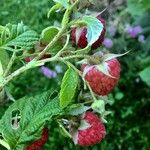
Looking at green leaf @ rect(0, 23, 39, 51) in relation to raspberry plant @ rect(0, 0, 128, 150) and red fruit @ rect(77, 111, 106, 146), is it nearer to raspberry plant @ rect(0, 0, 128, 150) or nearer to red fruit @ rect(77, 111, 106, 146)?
raspberry plant @ rect(0, 0, 128, 150)

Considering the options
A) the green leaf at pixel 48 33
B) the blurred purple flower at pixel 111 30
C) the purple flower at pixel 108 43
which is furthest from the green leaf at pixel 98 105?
the blurred purple flower at pixel 111 30

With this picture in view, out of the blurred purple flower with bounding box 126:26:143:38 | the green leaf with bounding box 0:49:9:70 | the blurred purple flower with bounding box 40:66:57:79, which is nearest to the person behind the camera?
the green leaf with bounding box 0:49:9:70

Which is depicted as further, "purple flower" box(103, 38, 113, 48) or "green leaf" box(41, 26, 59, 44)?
"purple flower" box(103, 38, 113, 48)

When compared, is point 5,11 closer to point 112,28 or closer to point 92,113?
point 112,28

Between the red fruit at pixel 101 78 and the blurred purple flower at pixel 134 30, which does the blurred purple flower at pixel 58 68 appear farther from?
the red fruit at pixel 101 78

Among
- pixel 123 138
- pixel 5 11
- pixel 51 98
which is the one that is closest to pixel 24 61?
pixel 51 98

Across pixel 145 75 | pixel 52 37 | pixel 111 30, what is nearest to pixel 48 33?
pixel 52 37

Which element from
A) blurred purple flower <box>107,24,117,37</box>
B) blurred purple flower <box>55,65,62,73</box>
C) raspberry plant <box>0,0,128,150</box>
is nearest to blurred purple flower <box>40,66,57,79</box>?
blurred purple flower <box>55,65,62,73</box>

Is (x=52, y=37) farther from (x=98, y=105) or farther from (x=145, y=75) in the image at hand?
(x=145, y=75)
